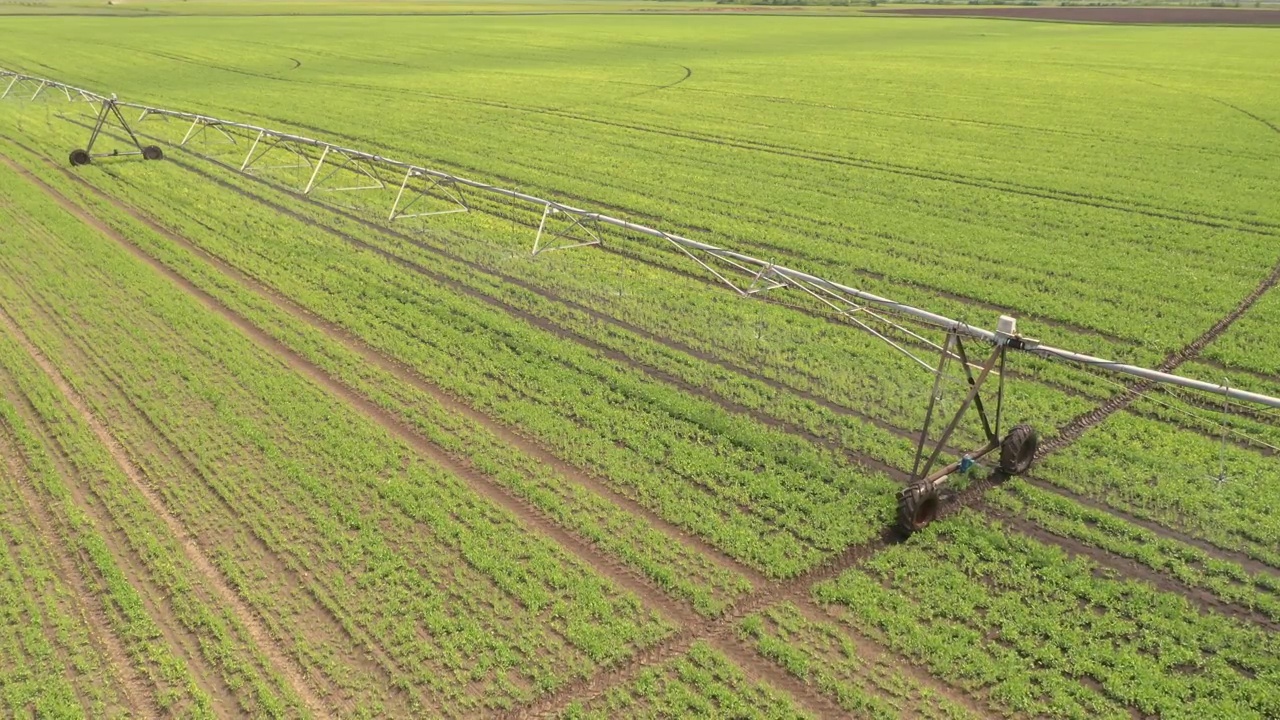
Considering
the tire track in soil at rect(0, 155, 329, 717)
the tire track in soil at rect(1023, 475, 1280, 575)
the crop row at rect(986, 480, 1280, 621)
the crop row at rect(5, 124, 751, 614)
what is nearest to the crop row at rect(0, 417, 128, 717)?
the tire track in soil at rect(0, 155, 329, 717)

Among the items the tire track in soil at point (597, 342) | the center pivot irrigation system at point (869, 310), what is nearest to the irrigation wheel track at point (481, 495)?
the center pivot irrigation system at point (869, 310)

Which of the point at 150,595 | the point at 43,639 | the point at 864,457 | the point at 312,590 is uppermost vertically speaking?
the point at 864,457

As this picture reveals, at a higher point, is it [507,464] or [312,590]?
[507,464]

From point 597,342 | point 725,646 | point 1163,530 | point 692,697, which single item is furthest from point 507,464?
point 1163,530

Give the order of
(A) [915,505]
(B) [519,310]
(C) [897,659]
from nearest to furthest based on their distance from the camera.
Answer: (C) [897,659] < (A) [915,505] < (B) [519,310]

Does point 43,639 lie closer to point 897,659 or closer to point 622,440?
point 622,440

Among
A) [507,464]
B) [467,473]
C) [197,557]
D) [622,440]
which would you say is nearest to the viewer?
[197,557]

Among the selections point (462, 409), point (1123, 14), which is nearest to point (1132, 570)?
point (462, 409)

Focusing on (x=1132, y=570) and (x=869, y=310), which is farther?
(x=869, y=310)
